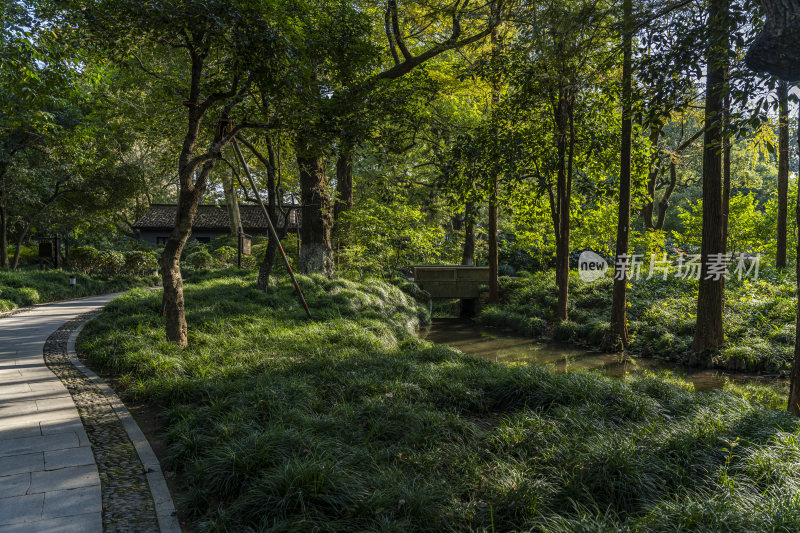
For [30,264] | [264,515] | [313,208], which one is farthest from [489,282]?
[30,264]

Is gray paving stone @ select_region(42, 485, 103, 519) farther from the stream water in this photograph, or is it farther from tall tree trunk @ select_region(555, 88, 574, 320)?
tall tree trunk @ select_region(555, 88, 574, 320)

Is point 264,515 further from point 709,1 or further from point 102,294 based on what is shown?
point 102,294

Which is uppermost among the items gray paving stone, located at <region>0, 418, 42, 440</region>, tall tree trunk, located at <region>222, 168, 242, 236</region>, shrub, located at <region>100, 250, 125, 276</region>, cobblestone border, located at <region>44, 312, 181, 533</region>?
tall tree trunk, located at <region>222, 168, 242, 236</region>

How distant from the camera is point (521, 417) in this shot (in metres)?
4.53

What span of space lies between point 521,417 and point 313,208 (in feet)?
30.4

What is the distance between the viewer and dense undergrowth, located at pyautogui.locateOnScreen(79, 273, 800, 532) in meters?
2.83

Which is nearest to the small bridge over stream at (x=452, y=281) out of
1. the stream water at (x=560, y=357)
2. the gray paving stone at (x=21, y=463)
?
the stream water at (x=560, y=357)

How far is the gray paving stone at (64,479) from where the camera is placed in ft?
10.8

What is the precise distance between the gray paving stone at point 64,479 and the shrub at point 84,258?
16.4m

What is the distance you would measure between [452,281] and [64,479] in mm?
15347

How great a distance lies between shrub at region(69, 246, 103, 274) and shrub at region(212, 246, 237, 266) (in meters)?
4.56

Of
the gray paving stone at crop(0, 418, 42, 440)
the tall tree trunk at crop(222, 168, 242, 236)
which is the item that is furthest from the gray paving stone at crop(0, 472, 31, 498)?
the tall tree trunk at crop(222, 168, 242, 236)

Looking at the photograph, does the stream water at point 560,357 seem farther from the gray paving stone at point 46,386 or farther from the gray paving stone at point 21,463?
the gray paving stone at point 21,463

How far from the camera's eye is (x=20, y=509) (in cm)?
302
